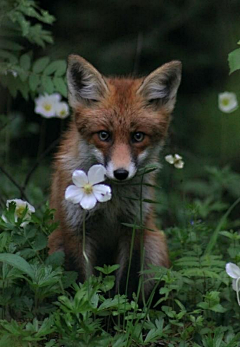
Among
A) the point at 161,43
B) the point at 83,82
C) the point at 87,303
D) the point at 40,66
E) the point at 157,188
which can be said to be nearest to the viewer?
the point at 87,303

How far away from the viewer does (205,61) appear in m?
9.01

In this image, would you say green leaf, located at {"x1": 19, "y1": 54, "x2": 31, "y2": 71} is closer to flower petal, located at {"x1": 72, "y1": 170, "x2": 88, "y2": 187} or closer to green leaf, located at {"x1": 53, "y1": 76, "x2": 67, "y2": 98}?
green leaf, located at {"x1": 53, "y1": 76, "x2": 67, "y2": 98}

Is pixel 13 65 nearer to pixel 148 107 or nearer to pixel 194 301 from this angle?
pixel 148 107

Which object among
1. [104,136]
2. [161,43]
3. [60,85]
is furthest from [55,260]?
[161,43]

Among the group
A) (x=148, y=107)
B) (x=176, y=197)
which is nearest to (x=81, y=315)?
(x=148, y=107)

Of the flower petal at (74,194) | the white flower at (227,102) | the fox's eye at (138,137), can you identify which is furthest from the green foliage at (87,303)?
the white flower at (227,102)

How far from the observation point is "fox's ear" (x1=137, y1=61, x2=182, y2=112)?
4.80m

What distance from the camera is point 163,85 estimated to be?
489 centimetres

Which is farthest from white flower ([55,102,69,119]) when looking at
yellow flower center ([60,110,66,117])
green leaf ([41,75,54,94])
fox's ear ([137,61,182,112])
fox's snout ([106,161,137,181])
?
fox's snout ([106,161,137,181])

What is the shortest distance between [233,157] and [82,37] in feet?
7.66

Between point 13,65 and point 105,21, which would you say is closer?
point 13,65

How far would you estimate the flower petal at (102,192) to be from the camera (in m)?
3.76

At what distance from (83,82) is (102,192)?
48.5 inches

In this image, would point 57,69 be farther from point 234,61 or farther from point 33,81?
point 234,61
